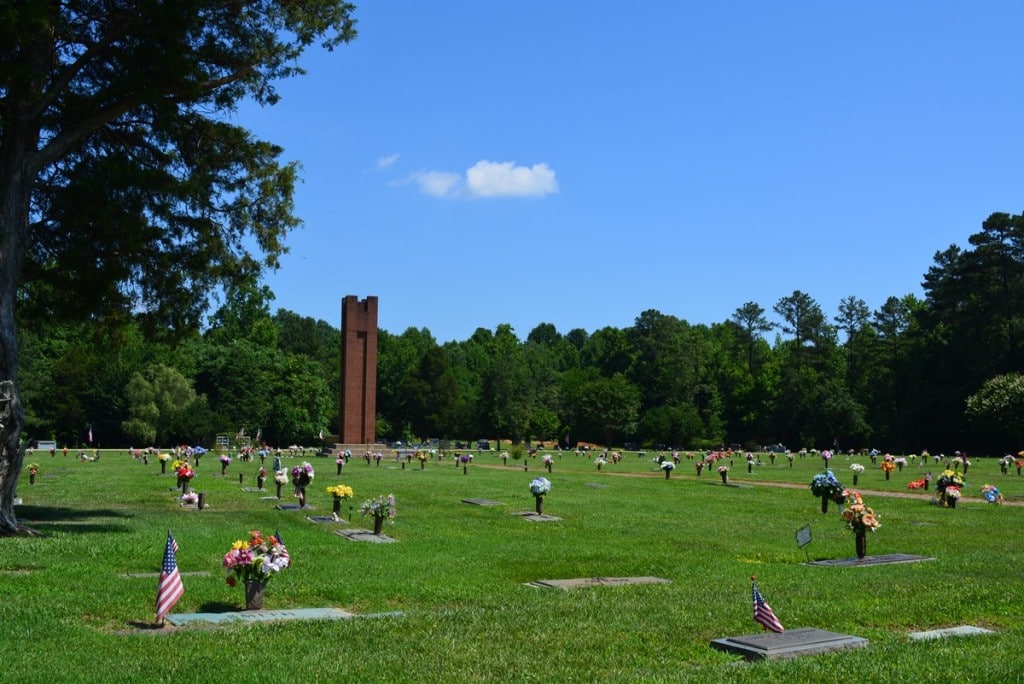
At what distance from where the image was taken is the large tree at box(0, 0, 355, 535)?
18016mm

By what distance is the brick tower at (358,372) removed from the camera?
73812 millimetres

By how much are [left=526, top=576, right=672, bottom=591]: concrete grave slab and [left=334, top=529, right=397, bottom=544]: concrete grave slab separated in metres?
5.11

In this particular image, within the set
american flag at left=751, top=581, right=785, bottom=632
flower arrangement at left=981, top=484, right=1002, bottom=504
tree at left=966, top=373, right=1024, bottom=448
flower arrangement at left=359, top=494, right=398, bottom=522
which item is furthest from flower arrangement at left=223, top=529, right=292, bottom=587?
tree at left=966, top=373, right=1024, bottom=448

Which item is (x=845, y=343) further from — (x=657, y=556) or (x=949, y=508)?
(x=657, y=556)

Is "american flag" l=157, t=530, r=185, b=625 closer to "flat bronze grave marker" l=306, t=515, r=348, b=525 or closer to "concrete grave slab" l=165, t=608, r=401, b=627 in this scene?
"concrete grave slab" l=165, t=608, r=401, b=627

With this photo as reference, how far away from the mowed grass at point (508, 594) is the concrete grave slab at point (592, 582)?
13.4 inches

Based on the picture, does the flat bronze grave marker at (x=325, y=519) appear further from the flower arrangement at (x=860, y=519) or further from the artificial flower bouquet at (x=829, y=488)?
the flower arrangement at (x=860, y=519)

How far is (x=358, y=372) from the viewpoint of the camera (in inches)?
2938

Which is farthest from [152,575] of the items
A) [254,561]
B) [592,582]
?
[592,582]

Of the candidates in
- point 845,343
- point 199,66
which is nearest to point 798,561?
point 199,66

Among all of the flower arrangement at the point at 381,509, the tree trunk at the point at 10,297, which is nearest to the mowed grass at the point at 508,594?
the flower arrangement at the point at 381,509

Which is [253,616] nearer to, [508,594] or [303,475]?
[508,594]

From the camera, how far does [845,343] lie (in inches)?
5084

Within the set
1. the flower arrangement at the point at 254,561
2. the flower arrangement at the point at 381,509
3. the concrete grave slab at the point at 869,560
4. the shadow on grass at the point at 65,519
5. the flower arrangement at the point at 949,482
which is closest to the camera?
the flower arrangement at the point at 254,561
